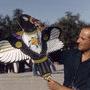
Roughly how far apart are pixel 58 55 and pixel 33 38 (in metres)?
0.36

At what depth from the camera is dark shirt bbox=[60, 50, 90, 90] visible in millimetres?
3705

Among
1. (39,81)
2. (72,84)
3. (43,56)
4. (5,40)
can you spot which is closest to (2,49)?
(5,40)

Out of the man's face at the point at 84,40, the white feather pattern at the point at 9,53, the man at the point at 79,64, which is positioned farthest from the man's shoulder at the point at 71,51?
the white feather pattern at the point at 9,53

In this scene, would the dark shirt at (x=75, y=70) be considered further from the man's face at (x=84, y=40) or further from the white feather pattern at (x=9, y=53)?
the white feather pattern at (x=9, y=53)

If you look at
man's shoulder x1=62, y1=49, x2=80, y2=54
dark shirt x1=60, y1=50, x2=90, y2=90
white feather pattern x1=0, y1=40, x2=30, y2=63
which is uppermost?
white feather pattern x1=0, y1=40, x2=30, y2=63

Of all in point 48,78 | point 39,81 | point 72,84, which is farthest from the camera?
point 39,81

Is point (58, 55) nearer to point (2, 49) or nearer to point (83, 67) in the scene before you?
point (83, 67)

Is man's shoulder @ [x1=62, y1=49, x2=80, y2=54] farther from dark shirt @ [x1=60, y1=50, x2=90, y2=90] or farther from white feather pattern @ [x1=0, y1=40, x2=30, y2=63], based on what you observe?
white feather pattern @ [x1=0, y1=40, x2=30, y2=63]

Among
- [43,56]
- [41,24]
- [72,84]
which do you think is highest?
[41,24]

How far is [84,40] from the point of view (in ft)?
12.5

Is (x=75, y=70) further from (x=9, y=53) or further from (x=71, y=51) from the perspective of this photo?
(x=9, y=53)

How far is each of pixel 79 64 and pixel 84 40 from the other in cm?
19

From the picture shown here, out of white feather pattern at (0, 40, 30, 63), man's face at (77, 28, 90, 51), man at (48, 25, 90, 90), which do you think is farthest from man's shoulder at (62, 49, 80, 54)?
white feather pattern at (0, 40, 30, 63)

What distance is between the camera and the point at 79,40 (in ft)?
12.5
